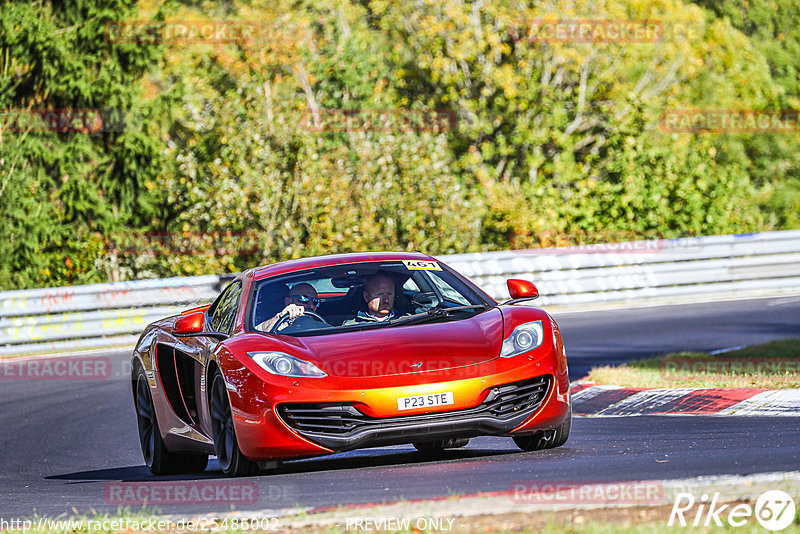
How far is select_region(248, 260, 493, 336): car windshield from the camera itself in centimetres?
810

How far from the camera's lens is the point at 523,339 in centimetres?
767

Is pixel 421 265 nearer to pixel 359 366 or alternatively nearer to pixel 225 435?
pixel 359 366

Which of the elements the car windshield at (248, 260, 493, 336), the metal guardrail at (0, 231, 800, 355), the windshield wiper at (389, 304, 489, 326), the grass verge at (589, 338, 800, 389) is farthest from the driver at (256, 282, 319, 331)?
the metal guardrail at (0, 231, 800, 355)

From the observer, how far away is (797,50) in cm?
4300

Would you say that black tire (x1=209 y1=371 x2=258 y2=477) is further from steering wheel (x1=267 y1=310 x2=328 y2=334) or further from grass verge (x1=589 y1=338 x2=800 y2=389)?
grass verge (x1=589 y1=338 x2=800 y2=389)

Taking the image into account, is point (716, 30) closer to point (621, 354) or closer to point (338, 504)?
point (621, 354)

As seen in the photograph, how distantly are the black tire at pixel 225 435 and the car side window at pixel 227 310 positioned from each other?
0.50 m

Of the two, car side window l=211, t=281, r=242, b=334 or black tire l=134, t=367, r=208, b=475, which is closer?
car side window l=211, t=281, r=242, b=334

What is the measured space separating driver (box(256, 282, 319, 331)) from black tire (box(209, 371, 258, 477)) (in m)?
0.48

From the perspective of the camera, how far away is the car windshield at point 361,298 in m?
A: 8.10

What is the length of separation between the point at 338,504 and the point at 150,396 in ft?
11.9

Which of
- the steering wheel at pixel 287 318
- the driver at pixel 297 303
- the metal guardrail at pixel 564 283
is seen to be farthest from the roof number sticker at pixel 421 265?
the metal guardrail at pixel 564 283

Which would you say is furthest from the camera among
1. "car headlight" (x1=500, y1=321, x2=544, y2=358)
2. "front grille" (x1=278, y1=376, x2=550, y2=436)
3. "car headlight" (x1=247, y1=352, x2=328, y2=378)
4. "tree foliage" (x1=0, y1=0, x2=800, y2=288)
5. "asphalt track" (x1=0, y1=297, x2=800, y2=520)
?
"tree foliage" (x1=0, y1=0, x2=800, y2=288)

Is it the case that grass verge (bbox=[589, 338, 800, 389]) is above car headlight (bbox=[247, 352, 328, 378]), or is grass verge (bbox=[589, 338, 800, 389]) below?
below
